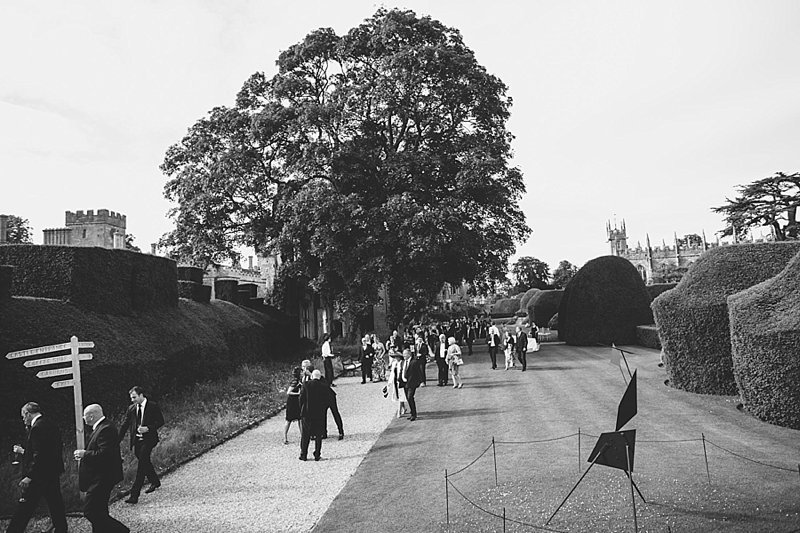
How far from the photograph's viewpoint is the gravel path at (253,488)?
8312 mm

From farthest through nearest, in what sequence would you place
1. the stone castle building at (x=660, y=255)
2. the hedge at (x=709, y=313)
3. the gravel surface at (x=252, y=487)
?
the stone castle building at (x=660, y=255)
the hedge at (x=709, y=313)
the gravel surface at (x=252, y=487)

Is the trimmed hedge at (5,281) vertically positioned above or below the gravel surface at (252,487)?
above

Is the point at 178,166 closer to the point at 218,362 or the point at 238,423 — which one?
the point at 218,362

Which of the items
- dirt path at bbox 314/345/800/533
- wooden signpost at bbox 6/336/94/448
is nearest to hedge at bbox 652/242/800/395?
dirt path at bbox 314/345/800/533

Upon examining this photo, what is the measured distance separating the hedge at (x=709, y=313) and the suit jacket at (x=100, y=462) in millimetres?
13686

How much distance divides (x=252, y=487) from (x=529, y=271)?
315 ft

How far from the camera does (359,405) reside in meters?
17.3

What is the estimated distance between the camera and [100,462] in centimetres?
743

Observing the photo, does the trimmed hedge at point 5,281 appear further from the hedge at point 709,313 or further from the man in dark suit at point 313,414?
the hedge at point 709,313

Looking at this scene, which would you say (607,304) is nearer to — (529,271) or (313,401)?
(313,401)

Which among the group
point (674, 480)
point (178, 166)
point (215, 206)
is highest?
point (178, 166)

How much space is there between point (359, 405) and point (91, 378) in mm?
7354

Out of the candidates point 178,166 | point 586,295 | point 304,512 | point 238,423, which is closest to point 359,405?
point 238,423

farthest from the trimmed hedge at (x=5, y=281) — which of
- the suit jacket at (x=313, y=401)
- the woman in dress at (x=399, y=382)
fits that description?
the woman in dress at (x=399, y=382)
